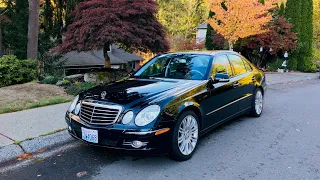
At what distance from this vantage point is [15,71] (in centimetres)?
969

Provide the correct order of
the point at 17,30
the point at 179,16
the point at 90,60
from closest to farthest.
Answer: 1. the point at 17,30
2. the point at 90,60
3. the point at 179,16

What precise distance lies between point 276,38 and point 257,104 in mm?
13040

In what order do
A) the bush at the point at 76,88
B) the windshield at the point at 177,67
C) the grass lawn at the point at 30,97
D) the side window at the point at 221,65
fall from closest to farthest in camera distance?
the windshield at the point at 177,67 < the side window at the point at 221,65 < the grass lawn at the point at 30,97 < the bush at the point at 76,88

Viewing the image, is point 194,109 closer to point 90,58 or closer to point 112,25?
point 112,25

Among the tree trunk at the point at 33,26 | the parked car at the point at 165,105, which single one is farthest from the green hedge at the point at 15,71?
the parked car at the point at 165,105

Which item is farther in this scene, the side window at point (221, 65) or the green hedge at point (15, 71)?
the green hedge at point (15, 71)

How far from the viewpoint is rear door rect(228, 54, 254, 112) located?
542 cm

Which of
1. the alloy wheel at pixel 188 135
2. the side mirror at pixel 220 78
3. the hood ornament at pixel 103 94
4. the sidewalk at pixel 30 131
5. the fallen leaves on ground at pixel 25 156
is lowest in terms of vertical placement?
the fallen leaves on ground at pixel 25 156

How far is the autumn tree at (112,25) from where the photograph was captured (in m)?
9.13

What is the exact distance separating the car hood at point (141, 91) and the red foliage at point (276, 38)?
47.6ft

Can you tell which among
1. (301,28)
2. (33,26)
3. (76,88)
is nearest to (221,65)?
(76,88)

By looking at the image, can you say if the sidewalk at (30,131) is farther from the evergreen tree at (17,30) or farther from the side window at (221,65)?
the evergreen tree at (17,30)

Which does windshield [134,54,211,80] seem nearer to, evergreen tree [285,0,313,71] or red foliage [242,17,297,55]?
red foliage [242,17,297,55]

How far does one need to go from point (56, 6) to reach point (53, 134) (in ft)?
47.9
